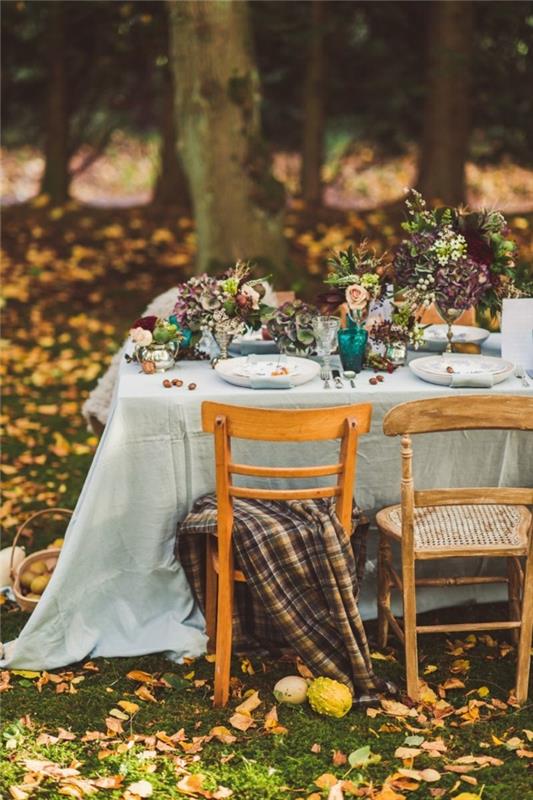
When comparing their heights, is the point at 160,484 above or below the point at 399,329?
below

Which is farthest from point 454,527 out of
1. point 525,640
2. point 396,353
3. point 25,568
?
point 25,568

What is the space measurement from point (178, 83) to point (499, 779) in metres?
6.12

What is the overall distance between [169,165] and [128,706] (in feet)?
29.6

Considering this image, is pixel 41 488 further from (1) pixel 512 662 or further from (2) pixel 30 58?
(2) pixel 30 58

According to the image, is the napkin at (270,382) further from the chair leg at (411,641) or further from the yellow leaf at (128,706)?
the yellow leaf at (128,706)

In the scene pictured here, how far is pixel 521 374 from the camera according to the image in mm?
4133

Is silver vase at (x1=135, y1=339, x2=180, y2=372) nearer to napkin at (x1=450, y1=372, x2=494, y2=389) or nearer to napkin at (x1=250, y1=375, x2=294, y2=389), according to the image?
napkin at (x1=250, y1=375, x2=294, y2=389)

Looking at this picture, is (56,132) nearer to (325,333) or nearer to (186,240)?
(186,240)

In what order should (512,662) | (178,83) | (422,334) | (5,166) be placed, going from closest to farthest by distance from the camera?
(512,662) < (422,334) < (178,83) < (5,166)

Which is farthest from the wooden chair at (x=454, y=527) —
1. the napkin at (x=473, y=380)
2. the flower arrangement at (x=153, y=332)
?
the flower arrangement at (x=153, y=332)

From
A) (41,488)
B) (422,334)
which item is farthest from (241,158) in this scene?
(422,334)

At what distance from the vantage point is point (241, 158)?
8055 millimetres

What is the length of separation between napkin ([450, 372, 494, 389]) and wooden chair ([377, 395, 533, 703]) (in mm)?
472

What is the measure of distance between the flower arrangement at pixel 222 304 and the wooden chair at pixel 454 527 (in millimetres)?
975
